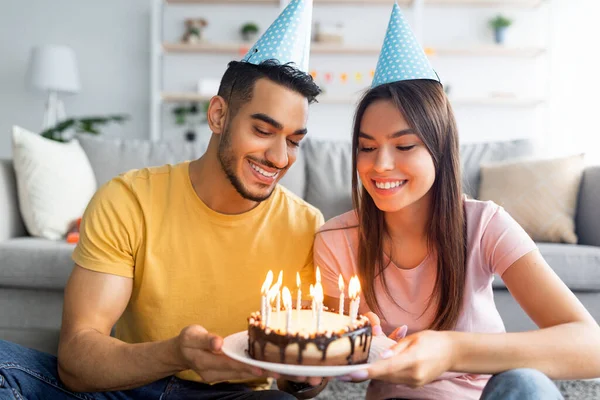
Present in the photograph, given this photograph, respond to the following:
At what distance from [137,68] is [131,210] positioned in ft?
15.1

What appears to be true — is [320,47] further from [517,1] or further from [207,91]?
[517,1]

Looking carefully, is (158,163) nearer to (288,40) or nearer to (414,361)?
(288,40)

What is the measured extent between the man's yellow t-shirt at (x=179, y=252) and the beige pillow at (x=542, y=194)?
6.08ft

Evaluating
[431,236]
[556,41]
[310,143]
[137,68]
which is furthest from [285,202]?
[556,41]

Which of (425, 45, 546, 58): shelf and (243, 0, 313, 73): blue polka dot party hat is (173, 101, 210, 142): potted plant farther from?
(243, 0, 313, 73): blue polka dot party hat

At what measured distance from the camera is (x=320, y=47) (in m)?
5.45

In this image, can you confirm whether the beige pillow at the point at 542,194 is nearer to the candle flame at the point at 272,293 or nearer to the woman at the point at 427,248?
the woman at the point at 427,248

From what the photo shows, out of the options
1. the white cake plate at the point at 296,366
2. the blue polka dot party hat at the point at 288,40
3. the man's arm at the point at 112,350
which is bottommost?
the man's arm at the point at 112,350

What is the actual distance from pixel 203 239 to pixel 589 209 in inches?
92.4

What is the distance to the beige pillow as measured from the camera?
119 inches

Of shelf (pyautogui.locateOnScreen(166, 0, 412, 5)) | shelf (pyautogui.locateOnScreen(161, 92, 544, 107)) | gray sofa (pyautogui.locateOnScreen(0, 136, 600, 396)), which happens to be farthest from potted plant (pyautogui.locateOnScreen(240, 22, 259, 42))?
gray sofa (pyautogui.locateOnScreen(0, 136, 600, 396))

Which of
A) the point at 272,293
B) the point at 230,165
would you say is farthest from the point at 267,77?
the point at 272,293

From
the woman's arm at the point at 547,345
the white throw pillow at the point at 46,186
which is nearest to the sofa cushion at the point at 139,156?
the white throw pillow at the point at 46,186

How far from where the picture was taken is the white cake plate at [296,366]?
2.88 ft
